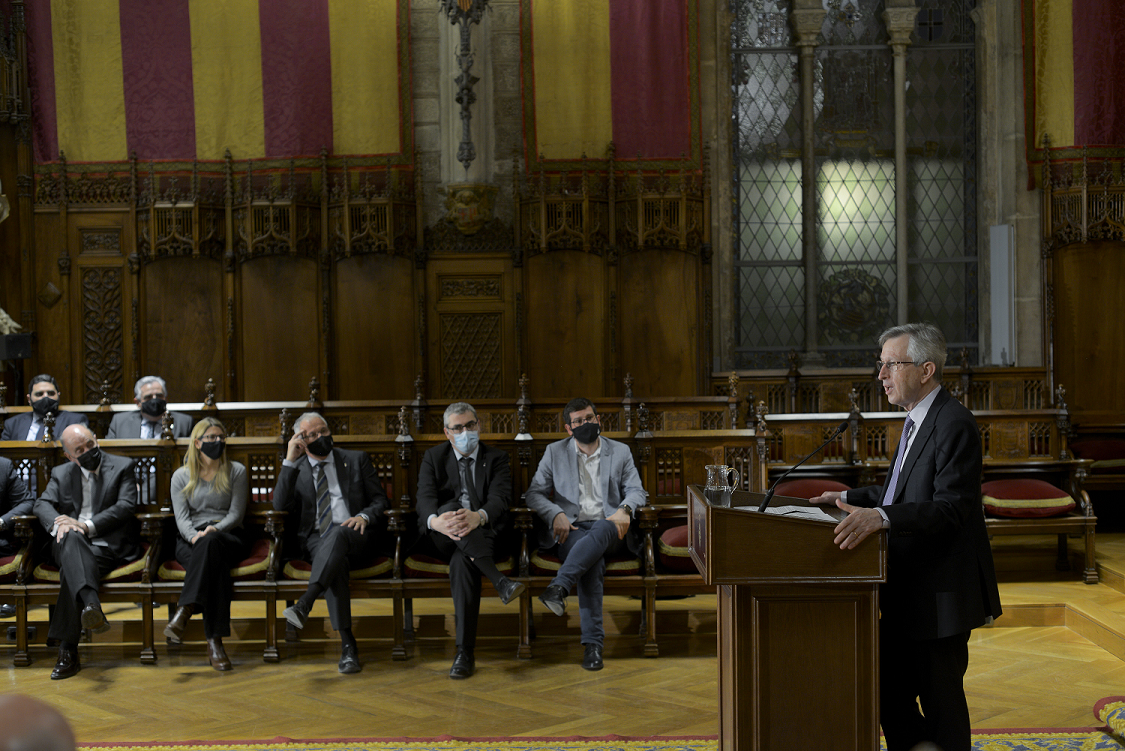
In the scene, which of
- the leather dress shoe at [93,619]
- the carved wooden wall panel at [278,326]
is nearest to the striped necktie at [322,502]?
the leather dress shoe at [93,619]

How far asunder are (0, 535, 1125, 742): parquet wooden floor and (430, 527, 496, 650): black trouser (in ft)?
0.67

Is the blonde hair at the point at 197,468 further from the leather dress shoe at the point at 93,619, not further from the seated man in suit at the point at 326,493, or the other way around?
the leather dress shoe at the point at 93,619

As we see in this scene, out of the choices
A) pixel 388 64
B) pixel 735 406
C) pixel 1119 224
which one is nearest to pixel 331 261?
pixel 388 64

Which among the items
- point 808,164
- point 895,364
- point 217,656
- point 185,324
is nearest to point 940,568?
point 895,364

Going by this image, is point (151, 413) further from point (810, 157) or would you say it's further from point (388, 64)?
point (810, 157)

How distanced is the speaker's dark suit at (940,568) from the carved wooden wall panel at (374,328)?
7379 mm

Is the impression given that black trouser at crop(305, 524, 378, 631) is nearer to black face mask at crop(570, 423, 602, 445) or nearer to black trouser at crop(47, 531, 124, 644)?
black trouser at crop(47, 531, 124, 644)

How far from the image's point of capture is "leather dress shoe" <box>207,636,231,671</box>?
182 inches

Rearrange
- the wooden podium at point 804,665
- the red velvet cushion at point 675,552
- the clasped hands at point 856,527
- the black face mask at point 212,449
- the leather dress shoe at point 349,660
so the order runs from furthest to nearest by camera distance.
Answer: the black face mask at point 212,449 → the red velvet cushion at point 675,552 → the leather dress shoe at point 349,660 → the wooden podium at point 804,665 → the clasped hands at point 856,527

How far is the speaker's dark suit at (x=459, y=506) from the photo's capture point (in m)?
4.67

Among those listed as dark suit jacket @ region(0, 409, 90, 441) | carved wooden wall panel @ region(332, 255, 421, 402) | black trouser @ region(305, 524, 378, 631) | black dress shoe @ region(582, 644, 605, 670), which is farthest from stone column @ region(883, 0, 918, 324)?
dark suit jacket @ region(0, 409, 90, 441)

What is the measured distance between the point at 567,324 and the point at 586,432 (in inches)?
185

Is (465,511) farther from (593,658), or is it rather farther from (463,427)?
(593,658)

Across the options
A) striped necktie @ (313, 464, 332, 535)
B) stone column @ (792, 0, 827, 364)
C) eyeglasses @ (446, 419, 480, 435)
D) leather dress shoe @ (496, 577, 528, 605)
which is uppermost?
stone column @ (792, 0, 827, 364)
